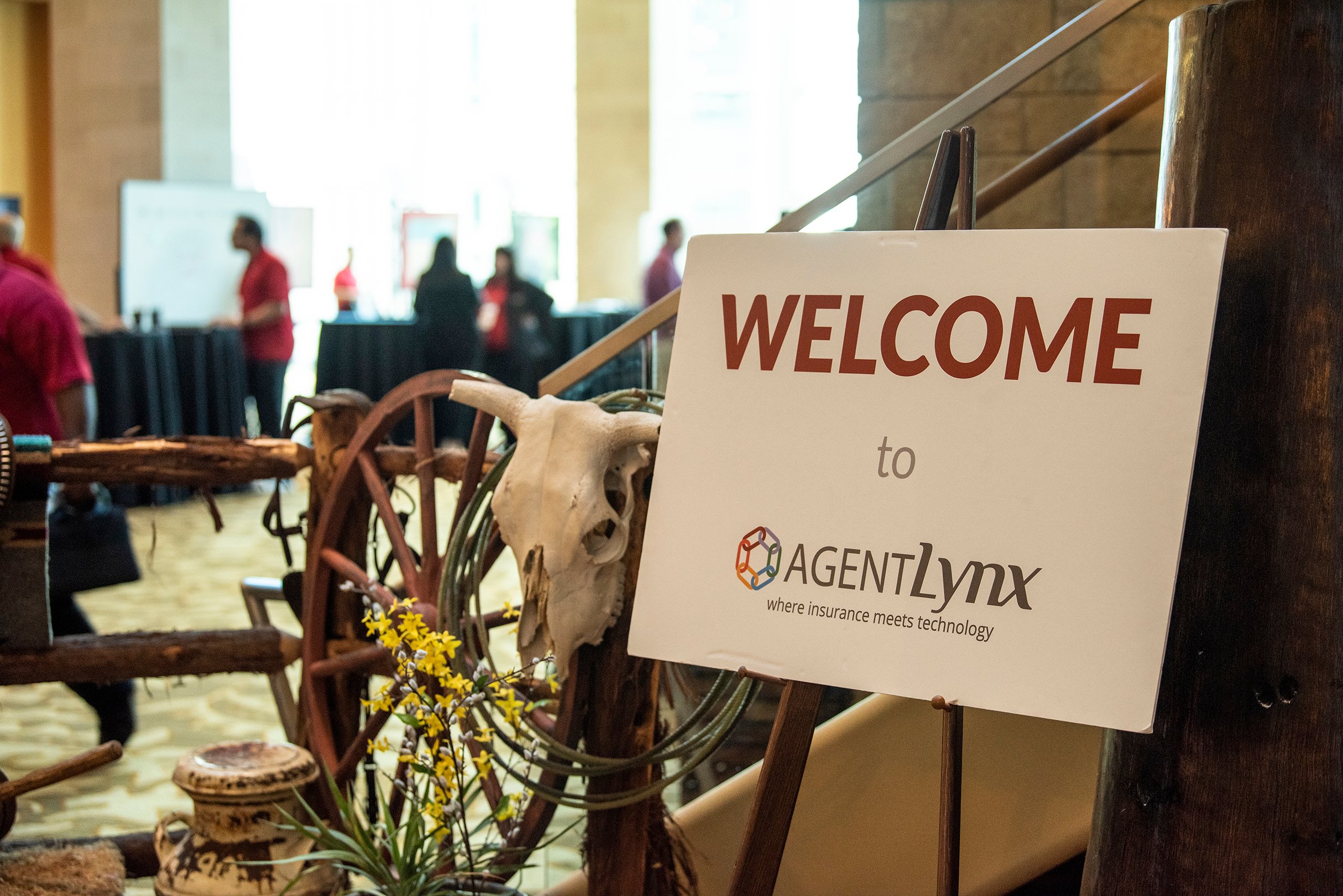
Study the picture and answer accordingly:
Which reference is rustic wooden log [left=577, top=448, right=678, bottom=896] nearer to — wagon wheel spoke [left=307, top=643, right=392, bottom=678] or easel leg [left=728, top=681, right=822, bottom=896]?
easel leg [left=728, top=681, right=822, bottom=896]

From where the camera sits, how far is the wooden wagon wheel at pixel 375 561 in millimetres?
2234

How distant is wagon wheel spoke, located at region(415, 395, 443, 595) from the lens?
90.8 inches

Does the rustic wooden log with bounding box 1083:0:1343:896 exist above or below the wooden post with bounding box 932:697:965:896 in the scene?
above

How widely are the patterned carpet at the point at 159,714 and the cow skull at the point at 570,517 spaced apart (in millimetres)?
773

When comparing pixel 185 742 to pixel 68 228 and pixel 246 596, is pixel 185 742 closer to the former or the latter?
pixel 246 596

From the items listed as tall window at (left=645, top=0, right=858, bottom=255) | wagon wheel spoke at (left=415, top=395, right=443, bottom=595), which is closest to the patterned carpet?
wagon wheel spoke at (left=415, top=395, right=443, bottom=595)

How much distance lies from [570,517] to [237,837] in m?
0.79

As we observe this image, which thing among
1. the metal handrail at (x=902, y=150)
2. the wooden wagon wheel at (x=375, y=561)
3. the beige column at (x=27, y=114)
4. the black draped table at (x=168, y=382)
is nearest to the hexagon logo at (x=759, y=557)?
the wooden wagon wheel at (x=375, y=561)

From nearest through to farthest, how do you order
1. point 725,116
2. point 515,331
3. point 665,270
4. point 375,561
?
point 375,561 < point 515,331 < point 665,270 < point 725,116

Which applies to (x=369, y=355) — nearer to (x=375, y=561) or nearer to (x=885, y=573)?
(x=375, y=561)

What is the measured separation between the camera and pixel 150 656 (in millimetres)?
2605

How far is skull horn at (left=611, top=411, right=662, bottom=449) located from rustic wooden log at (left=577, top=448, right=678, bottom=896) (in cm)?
6

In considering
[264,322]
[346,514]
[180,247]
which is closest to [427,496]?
[346,514]

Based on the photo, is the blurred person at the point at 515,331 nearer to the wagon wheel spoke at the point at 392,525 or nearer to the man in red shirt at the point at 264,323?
the man in red shirt at the point at 264,323
